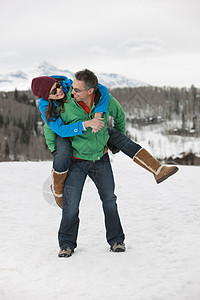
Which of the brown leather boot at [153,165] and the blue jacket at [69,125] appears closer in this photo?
the blue jacket at [69,125]

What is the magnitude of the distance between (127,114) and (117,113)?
105368mm

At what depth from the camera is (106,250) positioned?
3338mm

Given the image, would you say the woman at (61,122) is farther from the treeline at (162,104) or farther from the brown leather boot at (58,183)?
the treeline at (162,104)

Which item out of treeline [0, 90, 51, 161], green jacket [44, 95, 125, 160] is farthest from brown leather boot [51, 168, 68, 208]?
treeline [0, 90, 51, 161]

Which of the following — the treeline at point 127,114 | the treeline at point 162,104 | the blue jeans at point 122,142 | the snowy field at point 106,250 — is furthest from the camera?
the treeline at point 162,104

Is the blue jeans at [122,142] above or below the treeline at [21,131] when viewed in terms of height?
above

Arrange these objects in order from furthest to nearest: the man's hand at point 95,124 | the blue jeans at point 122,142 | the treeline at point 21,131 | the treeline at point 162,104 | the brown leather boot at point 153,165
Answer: the treeline at point 162,104 → the treeline at point 21,131 → the blue jeans at point 122,142 → the brown leather boot at point 153,165 → the man's hand at point 95,124

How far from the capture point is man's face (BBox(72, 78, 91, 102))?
9.77 feet

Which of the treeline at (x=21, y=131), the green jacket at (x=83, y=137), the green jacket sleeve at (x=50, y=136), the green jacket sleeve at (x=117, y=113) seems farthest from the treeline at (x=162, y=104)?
the green jacket sleeve at (x=50, y=136)

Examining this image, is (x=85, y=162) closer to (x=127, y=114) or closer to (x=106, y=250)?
(x=106, y=250)

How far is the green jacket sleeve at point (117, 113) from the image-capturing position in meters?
3.23

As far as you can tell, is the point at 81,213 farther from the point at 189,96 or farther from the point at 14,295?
the point at 189,96

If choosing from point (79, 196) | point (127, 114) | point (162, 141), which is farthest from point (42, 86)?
point (127, 114)

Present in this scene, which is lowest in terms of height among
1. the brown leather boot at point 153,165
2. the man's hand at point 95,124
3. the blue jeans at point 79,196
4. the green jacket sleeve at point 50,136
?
the blue jeans at point 79,196
